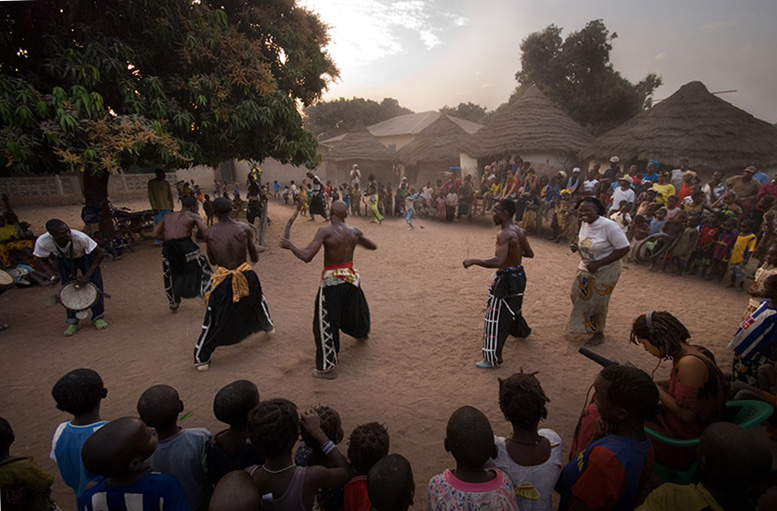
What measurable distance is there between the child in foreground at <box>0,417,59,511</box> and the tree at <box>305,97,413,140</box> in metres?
45.0

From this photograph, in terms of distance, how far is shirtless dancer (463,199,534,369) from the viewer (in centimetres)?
405

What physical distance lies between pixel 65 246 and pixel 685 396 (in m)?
6.66

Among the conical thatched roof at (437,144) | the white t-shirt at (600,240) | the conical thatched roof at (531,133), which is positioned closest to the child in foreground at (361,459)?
the white t-shirt at (600,240)

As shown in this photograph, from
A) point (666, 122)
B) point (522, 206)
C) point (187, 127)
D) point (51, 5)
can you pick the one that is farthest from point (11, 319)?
point (666, 122)

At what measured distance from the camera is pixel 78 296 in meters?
5.04

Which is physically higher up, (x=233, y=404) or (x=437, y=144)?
(x=437, y=144)

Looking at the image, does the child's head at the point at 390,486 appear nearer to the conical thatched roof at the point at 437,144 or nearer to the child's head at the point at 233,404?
the child's head at the point at 233,404

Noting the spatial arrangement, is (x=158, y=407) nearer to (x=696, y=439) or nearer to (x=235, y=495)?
(x=235, y=495)

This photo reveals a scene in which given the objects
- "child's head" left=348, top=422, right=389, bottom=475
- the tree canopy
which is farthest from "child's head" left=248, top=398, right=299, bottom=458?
the tree canopy

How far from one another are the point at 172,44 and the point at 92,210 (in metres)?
4.44

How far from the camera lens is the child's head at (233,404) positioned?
2.02 meters

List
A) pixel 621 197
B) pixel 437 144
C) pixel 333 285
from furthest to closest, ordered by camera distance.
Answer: pixel 437 144 → pixel 621 197 → pixel 333 285

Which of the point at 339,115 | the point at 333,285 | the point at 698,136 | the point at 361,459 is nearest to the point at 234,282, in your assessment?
the point at 333,285

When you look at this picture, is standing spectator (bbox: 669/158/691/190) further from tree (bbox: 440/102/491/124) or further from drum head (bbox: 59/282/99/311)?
tree (bbox: 440/102/491/124)
